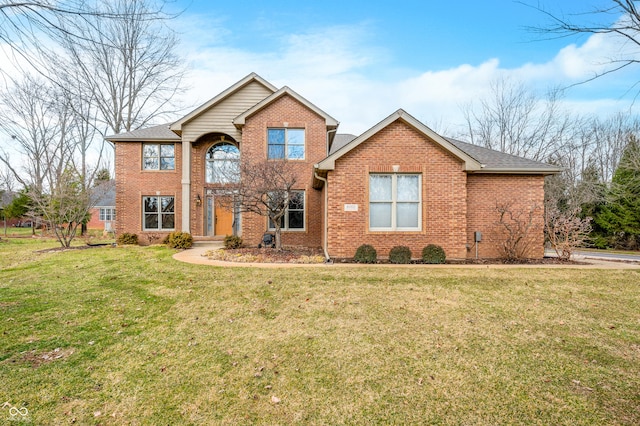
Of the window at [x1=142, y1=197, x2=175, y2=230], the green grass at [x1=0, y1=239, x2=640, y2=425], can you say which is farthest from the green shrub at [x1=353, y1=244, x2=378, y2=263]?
the window at [x1=142, y1=197, x2=175, y2=230]

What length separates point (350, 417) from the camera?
296cm

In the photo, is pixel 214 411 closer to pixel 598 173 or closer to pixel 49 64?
pixel 49 64

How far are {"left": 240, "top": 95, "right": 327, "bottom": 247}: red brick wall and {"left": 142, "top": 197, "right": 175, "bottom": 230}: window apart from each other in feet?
17.4

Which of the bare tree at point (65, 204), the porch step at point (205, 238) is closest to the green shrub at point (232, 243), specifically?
the porch step at point (205, 238)

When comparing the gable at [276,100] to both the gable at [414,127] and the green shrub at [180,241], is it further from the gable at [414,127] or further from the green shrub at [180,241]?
the green shrub at [180,241]

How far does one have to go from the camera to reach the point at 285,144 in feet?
46.3

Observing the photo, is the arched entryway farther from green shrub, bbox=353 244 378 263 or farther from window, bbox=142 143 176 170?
green shrub, bbox=353 244 378 263

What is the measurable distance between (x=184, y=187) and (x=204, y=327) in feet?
39.2

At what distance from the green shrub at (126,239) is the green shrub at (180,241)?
2712 millimetres

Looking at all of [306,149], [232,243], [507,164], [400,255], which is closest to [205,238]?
[232,243]

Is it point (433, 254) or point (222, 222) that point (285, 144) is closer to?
→ point (222, 222)

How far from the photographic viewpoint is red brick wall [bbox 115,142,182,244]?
16.0 meters

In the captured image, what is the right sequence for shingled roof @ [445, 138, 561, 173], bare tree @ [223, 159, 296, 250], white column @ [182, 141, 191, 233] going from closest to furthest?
shingled roof @ [445, 138, 561, 173] < bare tree @ [223, 159, 296, 250] < white column @ [182, 141, 191, 233]

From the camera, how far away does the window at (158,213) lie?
16266mm
